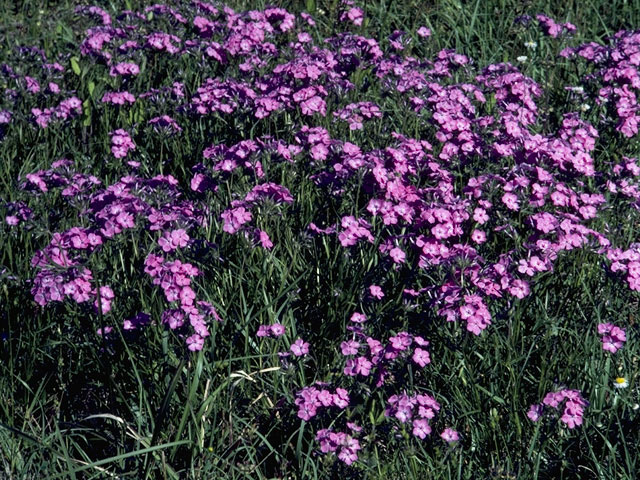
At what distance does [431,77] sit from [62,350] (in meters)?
2.38

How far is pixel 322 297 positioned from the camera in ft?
12.0

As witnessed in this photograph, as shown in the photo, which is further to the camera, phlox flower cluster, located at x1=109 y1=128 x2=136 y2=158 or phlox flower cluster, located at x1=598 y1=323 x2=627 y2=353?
phlox flower cluster, located at x1=109 y1=128 x2=136 y2=158

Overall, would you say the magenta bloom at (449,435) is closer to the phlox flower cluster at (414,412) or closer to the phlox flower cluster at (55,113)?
the phlox flower cluster at (414,412)

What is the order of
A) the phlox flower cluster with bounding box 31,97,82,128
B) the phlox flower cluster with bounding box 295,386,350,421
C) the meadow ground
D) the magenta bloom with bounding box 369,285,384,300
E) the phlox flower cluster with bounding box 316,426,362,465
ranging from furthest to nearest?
the phlox flower cluster with bounding box 31,97,82,128 < the magenta bloom with bounding box 369,285,384,300 < the meadow ground < the phlox flower cluster with bounding box 295,386,350,421 < the phlox flower cluster with bounding box 316,426,362,465

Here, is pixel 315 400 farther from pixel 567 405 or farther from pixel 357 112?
pixel 357 112

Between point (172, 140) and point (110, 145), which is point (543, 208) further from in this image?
point (110, 145)

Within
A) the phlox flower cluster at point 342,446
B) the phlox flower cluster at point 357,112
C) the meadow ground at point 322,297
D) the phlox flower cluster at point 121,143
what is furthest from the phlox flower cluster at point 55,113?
the phlox flower cluster at point 342,446

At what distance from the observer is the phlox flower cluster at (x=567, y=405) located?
2889 mm

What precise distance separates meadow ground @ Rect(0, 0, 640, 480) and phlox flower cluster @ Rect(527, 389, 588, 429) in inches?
0.5

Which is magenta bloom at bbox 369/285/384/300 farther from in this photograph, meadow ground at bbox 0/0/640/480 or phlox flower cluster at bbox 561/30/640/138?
phlox flower cluster at bbox 561/30/640/138

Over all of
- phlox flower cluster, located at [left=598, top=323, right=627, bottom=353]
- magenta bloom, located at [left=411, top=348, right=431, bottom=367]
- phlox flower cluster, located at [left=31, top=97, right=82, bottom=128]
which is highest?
phlox flower cluster, located at [left=598, top=323, right=627, bottom=353]

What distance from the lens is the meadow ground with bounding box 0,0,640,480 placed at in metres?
3.04

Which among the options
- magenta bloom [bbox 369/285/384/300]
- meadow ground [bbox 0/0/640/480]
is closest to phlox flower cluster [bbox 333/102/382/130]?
meadow ground [bbox 0/0/640/480]

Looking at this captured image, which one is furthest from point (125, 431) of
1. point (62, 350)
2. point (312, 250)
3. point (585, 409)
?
point (585, 409)
